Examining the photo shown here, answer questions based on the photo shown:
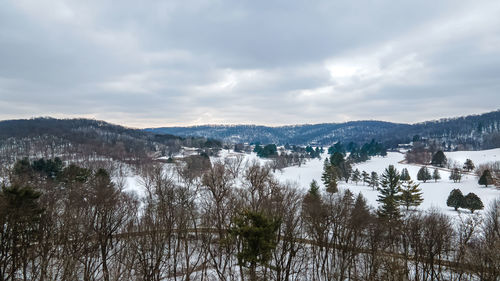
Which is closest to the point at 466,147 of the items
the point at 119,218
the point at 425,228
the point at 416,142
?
the point at 416,142

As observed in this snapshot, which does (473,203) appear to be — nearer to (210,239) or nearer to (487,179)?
(487,179)

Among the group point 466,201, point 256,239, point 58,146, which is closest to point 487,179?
point 466,201

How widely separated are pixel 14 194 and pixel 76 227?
12.5 ft

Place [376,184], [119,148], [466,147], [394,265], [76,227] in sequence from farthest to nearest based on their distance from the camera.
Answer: [466,147] < [119,148] < [376,184] < [76,227] < [394,265]

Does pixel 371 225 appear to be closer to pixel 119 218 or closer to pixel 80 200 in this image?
pixel 119 218

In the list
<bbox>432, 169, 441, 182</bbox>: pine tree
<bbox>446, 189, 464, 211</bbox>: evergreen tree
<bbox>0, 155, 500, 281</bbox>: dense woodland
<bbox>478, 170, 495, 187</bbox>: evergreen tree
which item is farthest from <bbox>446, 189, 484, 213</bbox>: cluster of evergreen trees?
<bbox>432, 169, 441, 182</bbox>: pine tree

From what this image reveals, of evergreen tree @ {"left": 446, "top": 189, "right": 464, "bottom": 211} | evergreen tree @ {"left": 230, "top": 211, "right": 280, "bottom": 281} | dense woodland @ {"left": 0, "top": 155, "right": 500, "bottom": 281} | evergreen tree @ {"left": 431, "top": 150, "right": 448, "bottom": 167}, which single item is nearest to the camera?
evergreen tree @ {"left": 230, "top": 211, "right": 280, "bottom": 281}

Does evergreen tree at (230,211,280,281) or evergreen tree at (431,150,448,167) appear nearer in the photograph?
evergreen tree at (230,211,280,281)

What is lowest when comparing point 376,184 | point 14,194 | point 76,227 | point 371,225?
point 376,184

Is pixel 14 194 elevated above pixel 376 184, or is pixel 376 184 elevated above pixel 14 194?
pixel 14 194

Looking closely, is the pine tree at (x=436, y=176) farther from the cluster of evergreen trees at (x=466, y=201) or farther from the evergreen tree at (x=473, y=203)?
the evergreen tree at (x=473, y=203)

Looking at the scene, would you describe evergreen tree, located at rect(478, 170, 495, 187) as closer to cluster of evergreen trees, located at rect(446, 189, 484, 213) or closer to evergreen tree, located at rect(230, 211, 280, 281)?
cluster of evergreen trees, located at rect(446, 189, 484, 213)

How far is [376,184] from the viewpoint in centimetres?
6088

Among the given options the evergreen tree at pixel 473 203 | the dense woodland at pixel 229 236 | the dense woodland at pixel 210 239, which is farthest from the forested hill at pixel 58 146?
the evergreen tree at pixel 473 203
